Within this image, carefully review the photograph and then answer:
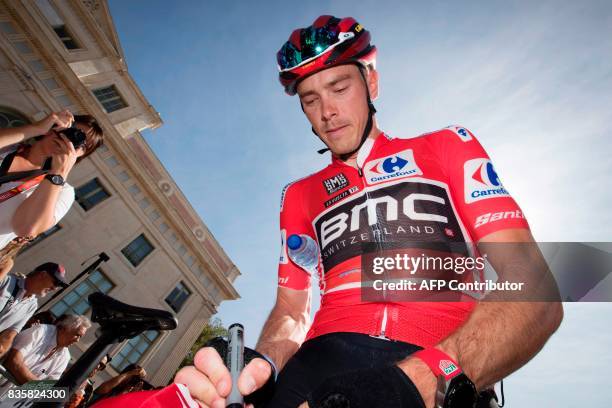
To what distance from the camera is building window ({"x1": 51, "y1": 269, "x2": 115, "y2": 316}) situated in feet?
46.6

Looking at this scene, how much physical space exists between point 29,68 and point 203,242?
13481 mm

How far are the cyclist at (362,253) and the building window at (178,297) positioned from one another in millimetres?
18741

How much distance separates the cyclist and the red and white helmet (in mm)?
13

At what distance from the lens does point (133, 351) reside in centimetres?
1634

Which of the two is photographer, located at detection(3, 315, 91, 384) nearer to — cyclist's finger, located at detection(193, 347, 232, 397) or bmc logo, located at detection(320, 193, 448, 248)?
cyclist's finger, located at detection(193, 347, 232, 397)

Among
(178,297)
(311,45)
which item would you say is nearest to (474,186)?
(311,45)

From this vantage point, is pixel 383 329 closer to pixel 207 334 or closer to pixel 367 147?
pixel 367 147

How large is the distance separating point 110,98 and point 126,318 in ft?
68.7

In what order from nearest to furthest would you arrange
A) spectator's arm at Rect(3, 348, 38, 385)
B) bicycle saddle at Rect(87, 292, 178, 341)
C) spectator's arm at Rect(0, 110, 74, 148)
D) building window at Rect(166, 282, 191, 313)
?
bicycle saddle at Rect(87, 292, 178, 341)
spectator's arm at Rect(0, 110, 74, 148)
spectator's arm at Rect(3, 348, 38, 385)
building window at Rect(166, 282, 191, 313)

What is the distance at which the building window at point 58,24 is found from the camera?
1588cm

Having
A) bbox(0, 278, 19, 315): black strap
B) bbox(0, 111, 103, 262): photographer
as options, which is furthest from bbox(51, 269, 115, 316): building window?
bbox(0, 111, 103, 262): photographer
